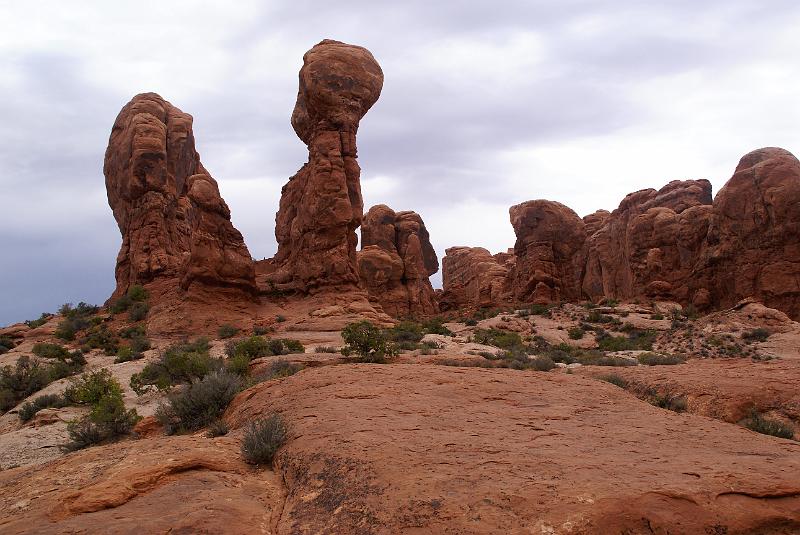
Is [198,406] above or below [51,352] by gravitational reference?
below

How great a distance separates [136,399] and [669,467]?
1395 centimetres

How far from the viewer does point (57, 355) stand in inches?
919

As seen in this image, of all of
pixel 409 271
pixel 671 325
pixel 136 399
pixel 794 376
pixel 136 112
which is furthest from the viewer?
pixel 409 271

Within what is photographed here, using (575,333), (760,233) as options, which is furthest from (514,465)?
(760,233)

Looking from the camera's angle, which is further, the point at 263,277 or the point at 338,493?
the point at 263,277

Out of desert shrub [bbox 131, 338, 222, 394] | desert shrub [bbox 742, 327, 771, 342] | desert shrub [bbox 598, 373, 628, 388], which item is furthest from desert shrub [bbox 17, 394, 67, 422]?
desert shrub [bbox 742, 327, 771, 342]

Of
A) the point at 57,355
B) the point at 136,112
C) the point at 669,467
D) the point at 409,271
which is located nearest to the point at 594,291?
the point at 409,271

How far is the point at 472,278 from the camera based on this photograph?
6066cm

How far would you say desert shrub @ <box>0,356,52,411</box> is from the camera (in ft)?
58.5

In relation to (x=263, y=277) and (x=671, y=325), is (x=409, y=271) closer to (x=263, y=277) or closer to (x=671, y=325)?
(x=263, y=277)

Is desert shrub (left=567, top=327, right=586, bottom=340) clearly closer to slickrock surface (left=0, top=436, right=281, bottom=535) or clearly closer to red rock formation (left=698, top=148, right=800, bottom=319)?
red rock formation (left=698, top=148, right=800, bottom=319)

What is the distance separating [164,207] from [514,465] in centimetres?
3230

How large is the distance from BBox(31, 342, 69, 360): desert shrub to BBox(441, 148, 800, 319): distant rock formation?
29.3 metres

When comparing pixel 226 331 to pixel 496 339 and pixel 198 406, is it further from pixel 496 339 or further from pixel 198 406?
pixel 198 406
